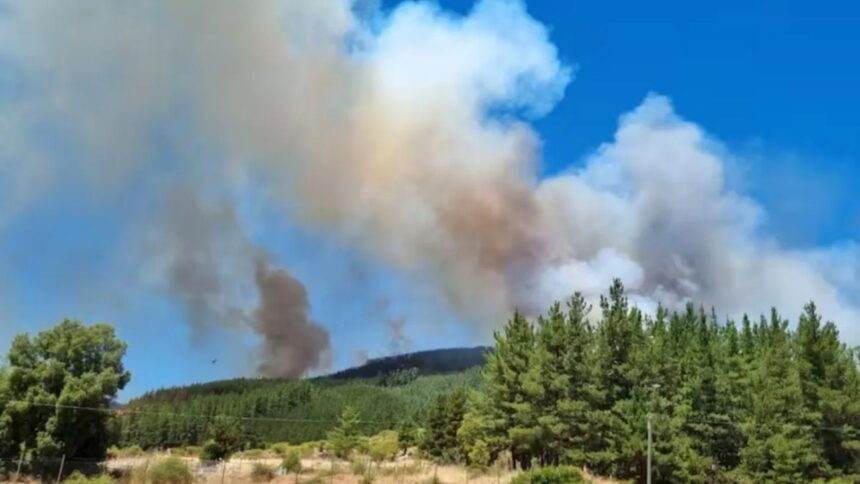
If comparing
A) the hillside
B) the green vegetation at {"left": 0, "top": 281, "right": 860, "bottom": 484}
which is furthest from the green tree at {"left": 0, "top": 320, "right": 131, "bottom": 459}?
the hillside

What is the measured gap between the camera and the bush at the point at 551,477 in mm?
39531

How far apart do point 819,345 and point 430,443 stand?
38004 millimetres

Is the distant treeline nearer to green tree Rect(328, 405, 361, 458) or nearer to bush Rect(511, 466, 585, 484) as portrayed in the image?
bush Rect(511, 466, 585, 484)

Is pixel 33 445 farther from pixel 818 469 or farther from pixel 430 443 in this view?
pixel 818 469

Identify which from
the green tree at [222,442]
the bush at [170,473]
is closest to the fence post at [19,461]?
the bush at [170,473]

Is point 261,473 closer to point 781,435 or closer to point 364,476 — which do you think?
point 364,476

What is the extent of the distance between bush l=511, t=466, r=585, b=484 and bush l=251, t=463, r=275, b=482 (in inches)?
635

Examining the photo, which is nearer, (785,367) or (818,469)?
(818,469)

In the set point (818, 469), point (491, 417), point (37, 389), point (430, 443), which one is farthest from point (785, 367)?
point (37, 389)

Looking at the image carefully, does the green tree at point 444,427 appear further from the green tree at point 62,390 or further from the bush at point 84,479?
the bush at point 84,479

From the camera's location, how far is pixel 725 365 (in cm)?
5822

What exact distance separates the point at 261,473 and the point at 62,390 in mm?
13228

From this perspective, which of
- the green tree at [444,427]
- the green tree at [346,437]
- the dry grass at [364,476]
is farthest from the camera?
the green tree at [346,437]

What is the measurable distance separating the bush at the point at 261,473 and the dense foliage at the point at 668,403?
624 inches
